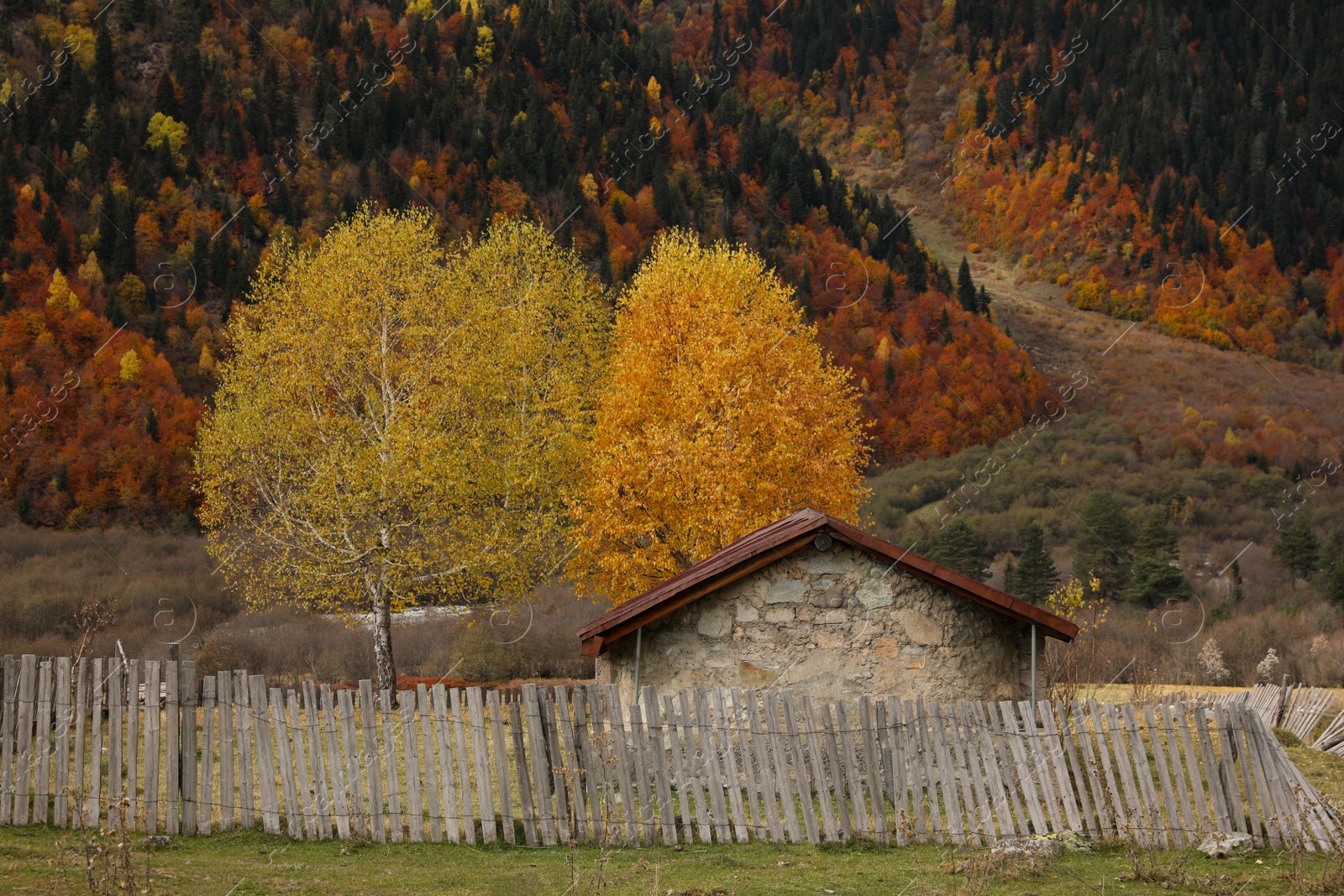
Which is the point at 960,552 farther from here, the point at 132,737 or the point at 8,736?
the point at 8,736

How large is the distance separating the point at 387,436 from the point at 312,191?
2261 inches

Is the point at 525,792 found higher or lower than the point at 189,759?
lower

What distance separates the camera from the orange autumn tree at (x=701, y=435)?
24938 mm

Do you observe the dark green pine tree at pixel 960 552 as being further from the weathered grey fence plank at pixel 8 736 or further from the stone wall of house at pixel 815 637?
the weathered grey fence plank at pixel 8 736

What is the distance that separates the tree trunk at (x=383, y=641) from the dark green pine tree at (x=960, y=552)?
2871 centimetres

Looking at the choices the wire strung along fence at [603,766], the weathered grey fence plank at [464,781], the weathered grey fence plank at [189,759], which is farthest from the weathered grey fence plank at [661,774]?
the weathered grey fence plank at [189,759]

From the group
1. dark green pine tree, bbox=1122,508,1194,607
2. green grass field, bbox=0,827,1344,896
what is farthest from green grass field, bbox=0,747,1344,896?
dark green pine tree, bbox=1122,508,1194,607

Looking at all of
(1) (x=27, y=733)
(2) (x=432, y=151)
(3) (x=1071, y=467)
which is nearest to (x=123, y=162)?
(2) (x=432, y=151)

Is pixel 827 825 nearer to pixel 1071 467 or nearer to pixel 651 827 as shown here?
pixel 651 827

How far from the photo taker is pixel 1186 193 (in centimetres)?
14725

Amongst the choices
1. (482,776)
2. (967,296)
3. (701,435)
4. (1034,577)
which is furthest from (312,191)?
(482,776)

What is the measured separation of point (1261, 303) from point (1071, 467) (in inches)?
2979

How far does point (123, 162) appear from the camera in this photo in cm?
7506

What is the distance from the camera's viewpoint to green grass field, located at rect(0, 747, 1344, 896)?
864 centimetres
